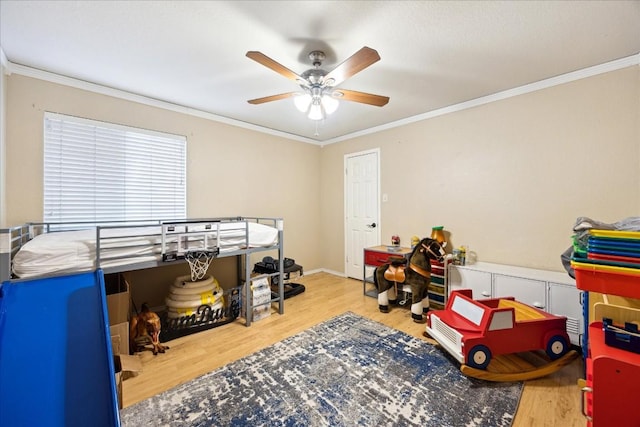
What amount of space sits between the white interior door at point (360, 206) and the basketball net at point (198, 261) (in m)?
2.51

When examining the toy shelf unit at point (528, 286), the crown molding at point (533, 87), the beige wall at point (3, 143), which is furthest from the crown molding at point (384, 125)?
the toy shelf unit at point (528, 286)

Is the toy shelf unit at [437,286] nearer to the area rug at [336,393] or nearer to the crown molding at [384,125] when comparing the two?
the area rug at [336,393]

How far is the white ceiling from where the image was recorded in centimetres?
160

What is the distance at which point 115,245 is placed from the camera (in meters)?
1.97

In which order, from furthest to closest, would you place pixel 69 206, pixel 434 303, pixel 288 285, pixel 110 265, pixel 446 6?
pixel 288 285 → pixel 434 303 → pixel 69 206 → pixel 110 265 → pixel 446 6

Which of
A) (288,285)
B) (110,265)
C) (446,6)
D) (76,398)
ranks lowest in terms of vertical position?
(288,285)

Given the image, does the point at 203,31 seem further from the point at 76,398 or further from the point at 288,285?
the point at 288,285

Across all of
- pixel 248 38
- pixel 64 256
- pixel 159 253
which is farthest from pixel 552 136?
pixel 64 256

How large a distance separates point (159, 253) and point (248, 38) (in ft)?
6.22

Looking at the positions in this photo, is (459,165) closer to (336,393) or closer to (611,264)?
(611,264)

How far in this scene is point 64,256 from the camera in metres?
1.79

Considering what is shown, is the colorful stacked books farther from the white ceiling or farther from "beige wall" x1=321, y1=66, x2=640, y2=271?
"beige wall" x1=321, y1=66, x2=640, y2=271

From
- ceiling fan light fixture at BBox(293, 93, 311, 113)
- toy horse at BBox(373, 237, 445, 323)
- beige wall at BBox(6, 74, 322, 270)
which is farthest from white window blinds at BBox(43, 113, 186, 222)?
toy horse at BBox(373, 237, 445, 323)

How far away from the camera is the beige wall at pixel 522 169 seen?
7.32 feet
